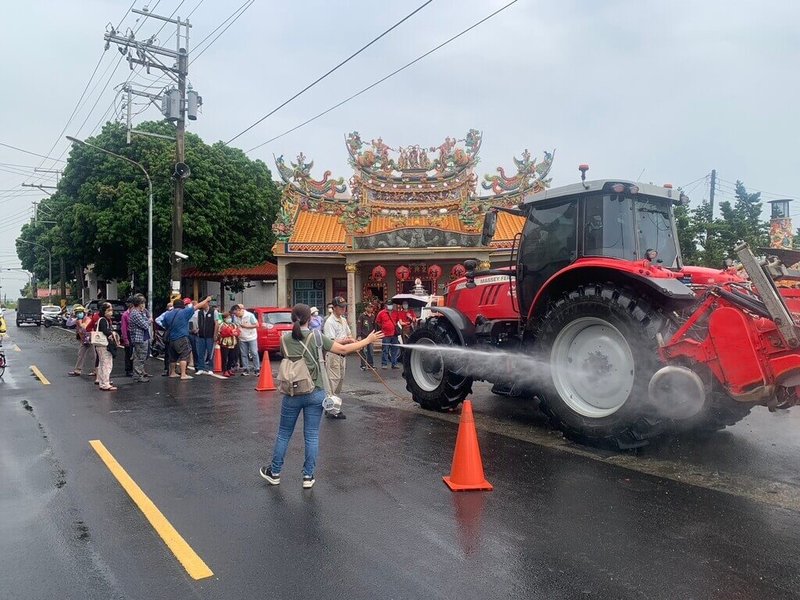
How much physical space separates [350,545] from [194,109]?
661 inches

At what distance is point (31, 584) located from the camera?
3.47 metres

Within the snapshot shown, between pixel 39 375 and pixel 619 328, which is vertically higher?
pixel 619 328

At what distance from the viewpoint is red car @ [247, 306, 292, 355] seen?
56.7 feet

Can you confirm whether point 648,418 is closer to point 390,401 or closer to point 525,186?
point 390,401

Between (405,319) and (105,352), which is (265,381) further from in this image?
(405,319)

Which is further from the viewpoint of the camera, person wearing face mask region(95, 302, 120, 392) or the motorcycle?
the motorcycle

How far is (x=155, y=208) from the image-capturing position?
2452 centimetres

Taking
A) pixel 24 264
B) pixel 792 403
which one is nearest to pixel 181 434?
pixel 792 403

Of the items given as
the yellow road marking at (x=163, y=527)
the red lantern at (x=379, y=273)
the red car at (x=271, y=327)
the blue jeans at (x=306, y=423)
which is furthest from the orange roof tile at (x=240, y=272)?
the blue jeans at (x=306, y=423)

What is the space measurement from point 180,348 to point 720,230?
15.3m

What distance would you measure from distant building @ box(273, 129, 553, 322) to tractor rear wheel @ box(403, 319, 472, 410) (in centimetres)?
1339

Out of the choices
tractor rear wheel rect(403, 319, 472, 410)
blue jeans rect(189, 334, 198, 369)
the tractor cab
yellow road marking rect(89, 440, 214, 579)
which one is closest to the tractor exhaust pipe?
the tractor cab

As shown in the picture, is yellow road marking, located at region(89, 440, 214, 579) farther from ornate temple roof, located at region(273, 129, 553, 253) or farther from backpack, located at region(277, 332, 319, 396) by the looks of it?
ornate temple roof, located at region(273, 129, 553, 253)

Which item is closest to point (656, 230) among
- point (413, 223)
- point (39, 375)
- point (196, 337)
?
point (196, 337)
